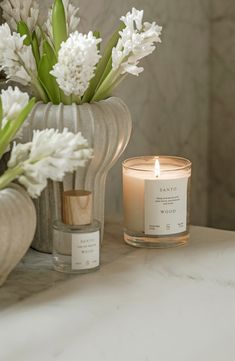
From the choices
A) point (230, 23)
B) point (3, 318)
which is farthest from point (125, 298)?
point (230, 23)

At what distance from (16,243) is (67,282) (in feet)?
0.33

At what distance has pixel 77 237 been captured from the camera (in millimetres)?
979

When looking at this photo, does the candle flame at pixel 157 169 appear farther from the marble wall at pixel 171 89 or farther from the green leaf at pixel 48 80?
the marble wall at pixel 171 89

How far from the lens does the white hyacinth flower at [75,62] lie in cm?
92

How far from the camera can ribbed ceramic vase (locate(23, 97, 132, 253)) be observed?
1.01m

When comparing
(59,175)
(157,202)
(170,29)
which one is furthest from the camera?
(170,29)

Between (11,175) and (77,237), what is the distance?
0.14 meters

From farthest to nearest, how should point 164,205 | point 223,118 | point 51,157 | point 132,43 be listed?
point 223,118 < point 164,205 < point 132,43 < point 51,157

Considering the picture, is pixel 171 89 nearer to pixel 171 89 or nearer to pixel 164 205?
pixel 171 89

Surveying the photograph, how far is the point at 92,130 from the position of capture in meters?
1.01

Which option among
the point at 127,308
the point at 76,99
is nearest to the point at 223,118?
the point at 76,99

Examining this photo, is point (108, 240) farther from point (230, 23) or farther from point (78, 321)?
point (230, 23)

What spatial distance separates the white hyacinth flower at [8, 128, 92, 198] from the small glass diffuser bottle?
0.13m

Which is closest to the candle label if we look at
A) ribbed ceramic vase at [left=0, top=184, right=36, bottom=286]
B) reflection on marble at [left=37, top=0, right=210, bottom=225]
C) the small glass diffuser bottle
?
the small glass diffuser bottle
